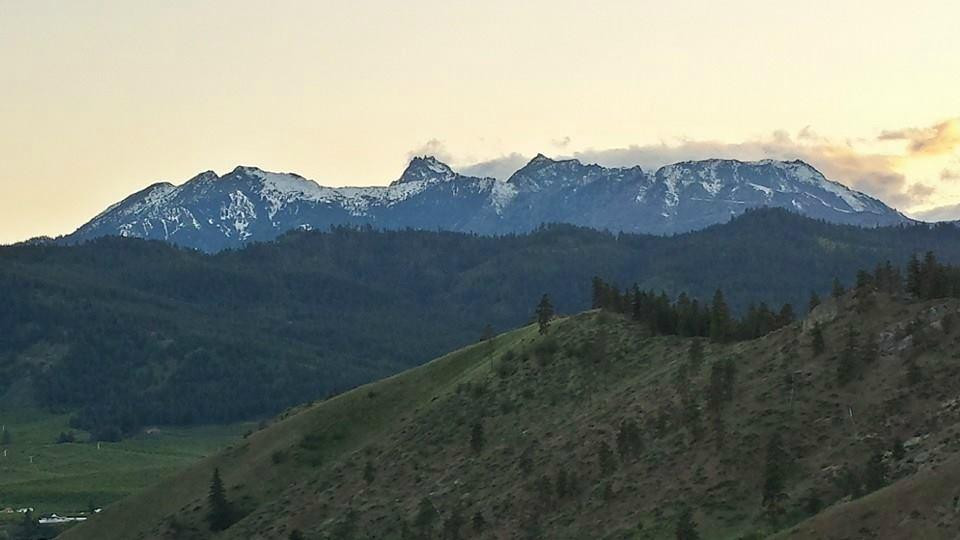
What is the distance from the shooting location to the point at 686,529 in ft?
283

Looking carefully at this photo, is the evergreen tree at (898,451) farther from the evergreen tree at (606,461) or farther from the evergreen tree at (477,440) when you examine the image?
the evergreen tree at (477,440)

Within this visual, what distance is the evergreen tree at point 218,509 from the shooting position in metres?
149

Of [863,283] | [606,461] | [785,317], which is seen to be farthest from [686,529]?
[785,317]

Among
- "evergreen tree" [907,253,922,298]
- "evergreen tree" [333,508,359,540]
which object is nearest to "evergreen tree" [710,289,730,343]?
"evergreen tree" [907,253,922,298]

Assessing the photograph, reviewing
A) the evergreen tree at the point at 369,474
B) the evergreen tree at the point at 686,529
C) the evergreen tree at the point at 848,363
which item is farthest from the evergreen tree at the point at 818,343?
the evergreen tree at the point at 369,474

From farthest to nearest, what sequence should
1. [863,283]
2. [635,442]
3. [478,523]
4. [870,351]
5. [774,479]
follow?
[863,283] → [478,523] → [635,442] → [870,351] → [774,479]

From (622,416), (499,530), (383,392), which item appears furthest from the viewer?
(383,392)

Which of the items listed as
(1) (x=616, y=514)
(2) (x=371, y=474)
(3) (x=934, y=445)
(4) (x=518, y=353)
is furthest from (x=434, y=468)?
(3) (x=934, y=445)

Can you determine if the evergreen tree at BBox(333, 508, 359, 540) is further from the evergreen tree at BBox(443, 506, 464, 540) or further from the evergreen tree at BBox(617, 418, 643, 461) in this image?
the evergreen tree at BBox(617, 418, 643, 461)

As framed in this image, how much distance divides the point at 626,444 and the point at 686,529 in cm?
2158

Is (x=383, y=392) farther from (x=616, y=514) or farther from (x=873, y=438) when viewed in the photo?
(x=873, y=438)

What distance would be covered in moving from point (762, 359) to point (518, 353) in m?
45.9

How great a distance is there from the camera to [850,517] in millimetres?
72062

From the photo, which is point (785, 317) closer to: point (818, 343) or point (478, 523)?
point (818, 343)
